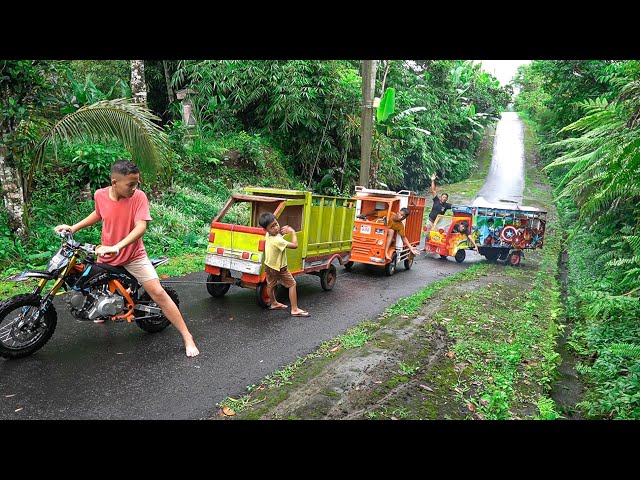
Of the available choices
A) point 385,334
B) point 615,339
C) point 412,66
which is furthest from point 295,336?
point 412,66

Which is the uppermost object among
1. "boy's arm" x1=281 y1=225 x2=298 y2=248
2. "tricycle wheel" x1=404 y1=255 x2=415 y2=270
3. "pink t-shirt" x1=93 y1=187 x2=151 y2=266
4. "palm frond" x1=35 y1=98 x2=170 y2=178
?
"palm frond" x1=35 y1=98 x2=170 y2=178

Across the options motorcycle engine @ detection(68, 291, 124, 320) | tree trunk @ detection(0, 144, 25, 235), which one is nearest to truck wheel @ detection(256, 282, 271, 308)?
motorcycle engine @ detection(68, 291, 124, 320)

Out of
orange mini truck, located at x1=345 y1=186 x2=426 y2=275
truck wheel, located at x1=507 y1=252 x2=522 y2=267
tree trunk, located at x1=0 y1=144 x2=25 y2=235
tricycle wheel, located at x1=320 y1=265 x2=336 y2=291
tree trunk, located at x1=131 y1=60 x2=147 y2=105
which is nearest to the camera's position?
tree trunk, located at x1=0 y1=144 x2=25 y2=235

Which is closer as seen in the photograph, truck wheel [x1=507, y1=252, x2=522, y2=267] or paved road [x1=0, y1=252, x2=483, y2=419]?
paved road [x1=0, y1=252, x2=483, y2=419]

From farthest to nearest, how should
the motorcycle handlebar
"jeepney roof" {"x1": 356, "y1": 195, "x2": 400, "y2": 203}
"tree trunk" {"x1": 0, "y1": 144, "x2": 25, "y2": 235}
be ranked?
"jeepney roof" {"x1": 356, "y1": 195, "x2": 400, "y2": 203} → "tree trunk" {"x1": 0, "y1": 144, "x2": 25, "y2": 235} → the motorcycle handlebar

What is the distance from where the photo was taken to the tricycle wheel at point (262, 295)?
6.31m

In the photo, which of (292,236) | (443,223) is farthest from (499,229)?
(292,236)

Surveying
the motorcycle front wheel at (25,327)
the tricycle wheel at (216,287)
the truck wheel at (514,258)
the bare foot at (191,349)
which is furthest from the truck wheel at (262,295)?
the truck wheel at (514,258)

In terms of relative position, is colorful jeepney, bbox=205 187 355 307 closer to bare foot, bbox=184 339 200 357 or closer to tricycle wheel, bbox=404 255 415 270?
bare foot, bbox=184 339 200 357

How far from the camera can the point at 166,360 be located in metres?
4.49

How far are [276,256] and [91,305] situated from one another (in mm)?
2337

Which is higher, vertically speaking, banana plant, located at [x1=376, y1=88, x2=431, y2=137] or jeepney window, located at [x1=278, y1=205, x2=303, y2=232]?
banana plant, located at [x1=376, y1=88, x2=431, y2=137]

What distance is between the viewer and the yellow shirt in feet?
19.6

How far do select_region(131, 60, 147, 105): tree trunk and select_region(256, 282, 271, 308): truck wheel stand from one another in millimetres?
6634
